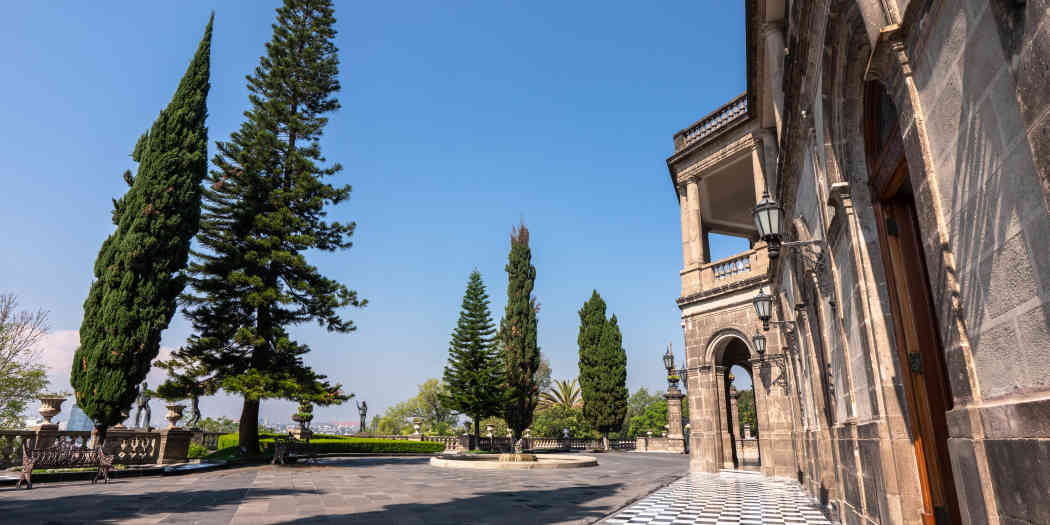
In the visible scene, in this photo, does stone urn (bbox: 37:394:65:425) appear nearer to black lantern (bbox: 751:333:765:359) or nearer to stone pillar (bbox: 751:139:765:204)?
black lantern (bbox: 751:333:765:359)

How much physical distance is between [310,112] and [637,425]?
48.1 meters

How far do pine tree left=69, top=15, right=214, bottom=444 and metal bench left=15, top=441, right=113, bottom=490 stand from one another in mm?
1176

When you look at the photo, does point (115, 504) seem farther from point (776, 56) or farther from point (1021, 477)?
point (776, 56)

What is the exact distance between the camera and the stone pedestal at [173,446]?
1594cm

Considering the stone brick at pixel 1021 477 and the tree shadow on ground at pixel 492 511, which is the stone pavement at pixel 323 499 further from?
the stone brick at pixel 1021 477

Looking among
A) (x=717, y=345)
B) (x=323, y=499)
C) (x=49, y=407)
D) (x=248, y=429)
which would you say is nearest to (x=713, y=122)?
(x=717, y=345)

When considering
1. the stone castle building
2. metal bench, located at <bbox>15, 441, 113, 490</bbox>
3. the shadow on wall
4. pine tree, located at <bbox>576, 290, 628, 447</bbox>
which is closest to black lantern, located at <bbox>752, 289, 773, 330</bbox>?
the stone castle building

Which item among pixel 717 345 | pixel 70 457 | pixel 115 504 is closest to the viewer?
pixel 115 504

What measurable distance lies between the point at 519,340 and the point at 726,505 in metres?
18.7

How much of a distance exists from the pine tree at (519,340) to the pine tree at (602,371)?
34.5ft

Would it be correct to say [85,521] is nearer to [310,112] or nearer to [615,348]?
[310,112]

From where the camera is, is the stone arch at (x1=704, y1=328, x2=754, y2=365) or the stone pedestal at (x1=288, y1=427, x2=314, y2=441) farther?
the stone pedestal at (x1=288, y1=427, x2=314, y2=441)

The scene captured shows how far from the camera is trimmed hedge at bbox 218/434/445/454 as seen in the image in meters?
24.1

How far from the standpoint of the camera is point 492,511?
8086 millimetres
